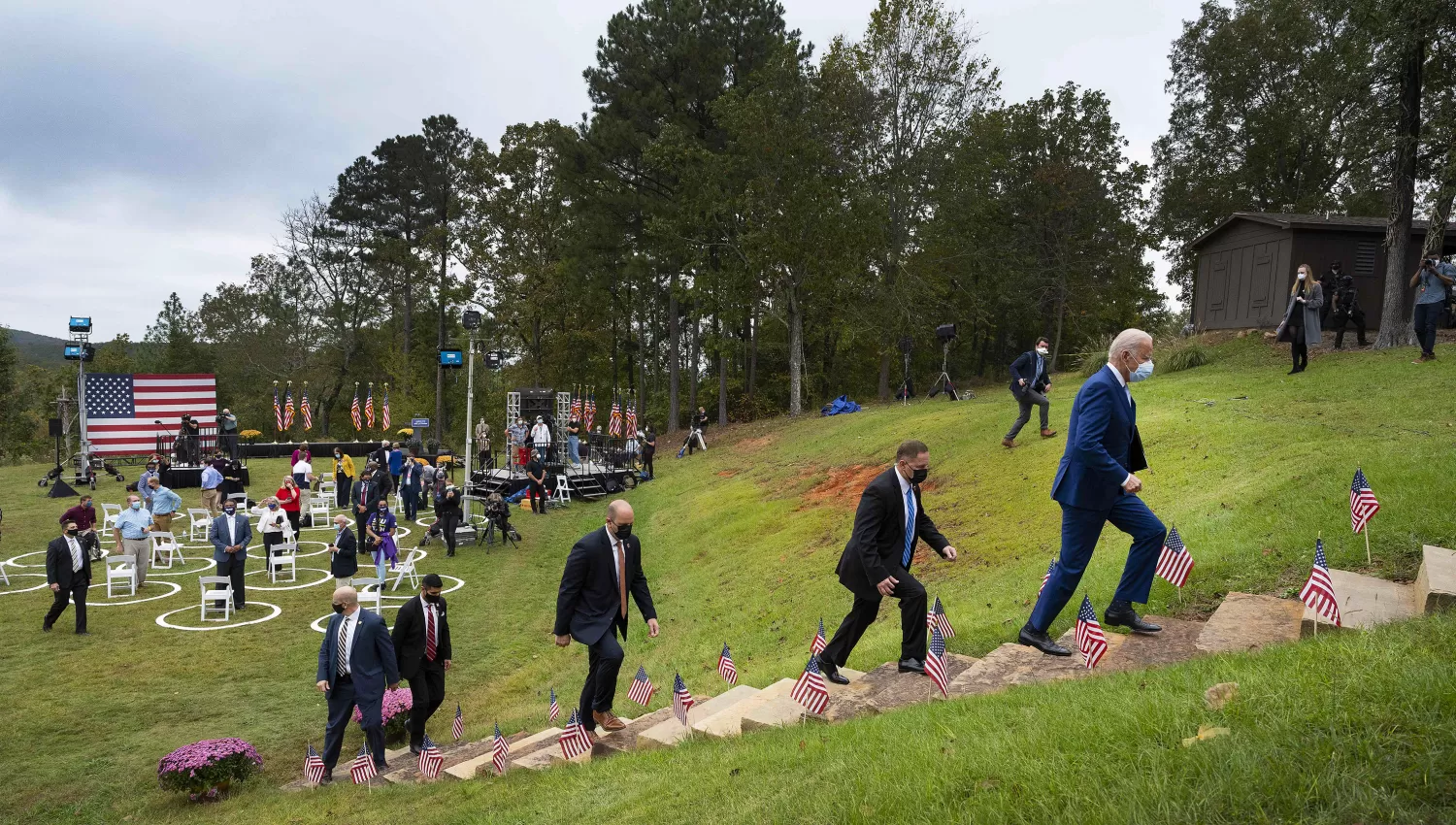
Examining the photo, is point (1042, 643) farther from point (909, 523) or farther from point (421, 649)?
point (421, 649)

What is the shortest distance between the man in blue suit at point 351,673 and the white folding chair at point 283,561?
9.02 meters

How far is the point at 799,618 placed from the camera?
429 inches

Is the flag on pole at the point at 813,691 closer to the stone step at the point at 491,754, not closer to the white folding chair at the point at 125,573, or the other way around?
the stone step at the point at 491,754

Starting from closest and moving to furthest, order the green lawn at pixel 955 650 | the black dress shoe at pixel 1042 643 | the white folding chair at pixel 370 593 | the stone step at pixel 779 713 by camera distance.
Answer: the green lawn at pixel 955 650 → the stone step at pixel 779 713 → the black dress shoe at pixel 1042 643 → the white folding chair at pixel 370 593

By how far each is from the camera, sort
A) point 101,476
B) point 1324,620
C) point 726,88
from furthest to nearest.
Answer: point 726,88, point 101,476, point 1324,620

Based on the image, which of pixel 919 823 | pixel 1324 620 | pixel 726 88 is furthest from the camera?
pixel 726 88

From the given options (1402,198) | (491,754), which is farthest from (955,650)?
(1402,198)

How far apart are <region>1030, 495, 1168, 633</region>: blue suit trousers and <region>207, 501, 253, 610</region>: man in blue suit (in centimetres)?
1258

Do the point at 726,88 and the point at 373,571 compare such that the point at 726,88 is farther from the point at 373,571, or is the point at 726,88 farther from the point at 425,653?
the point at 425,653

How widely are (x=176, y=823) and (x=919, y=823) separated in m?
6.67

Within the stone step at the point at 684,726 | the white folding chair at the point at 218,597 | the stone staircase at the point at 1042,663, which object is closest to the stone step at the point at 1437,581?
the stone staircase at the point at 1042,663

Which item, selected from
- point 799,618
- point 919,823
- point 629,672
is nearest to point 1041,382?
point 799,618

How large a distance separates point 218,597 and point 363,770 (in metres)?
7.05

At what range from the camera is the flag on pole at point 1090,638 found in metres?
5.25
